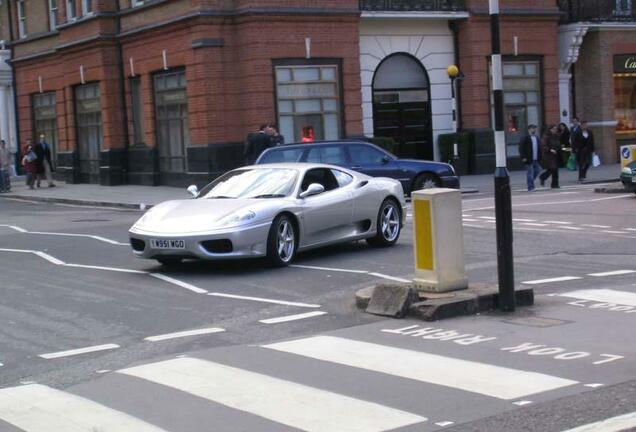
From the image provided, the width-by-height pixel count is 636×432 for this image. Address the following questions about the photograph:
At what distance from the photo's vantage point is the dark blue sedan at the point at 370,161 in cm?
2280

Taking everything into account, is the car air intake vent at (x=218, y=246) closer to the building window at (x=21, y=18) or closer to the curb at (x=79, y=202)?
the curb at (x=79, y=202)

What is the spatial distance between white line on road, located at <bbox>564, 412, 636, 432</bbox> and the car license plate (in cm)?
760

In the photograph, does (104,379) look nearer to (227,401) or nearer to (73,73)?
(227,401)

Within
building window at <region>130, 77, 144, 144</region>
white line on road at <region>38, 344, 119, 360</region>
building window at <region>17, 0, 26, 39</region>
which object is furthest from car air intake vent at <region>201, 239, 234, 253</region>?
building window at <region>17, 0, 26, 39</region>

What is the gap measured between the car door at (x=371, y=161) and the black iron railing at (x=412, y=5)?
8467 mm

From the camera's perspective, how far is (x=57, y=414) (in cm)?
712

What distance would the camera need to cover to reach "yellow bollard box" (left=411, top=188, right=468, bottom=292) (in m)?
10.6

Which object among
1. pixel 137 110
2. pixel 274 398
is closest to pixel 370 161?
pixel 137 110

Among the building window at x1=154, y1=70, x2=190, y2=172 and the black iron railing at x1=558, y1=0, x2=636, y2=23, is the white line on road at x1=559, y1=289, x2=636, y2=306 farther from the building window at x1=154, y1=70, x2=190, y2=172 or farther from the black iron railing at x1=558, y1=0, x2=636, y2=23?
the black iron railing at x1=558, y1=0, x2=636, y2=23

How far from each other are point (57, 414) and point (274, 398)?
146 centimetres

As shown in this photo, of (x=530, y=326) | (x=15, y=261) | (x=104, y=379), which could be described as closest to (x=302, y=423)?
(x=104, y=379)

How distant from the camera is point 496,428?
6426 millimetres

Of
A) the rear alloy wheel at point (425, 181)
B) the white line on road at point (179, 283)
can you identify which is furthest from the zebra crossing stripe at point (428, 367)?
the rear alloy wheel at point (425, 181)

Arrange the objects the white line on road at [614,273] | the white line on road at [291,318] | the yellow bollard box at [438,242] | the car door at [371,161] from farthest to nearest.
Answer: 1. the car door at [371,161]
2. the white line on road at [614,273]
3. the yellow bollard box at [438,242]
4. the white line on road at [291,318]
